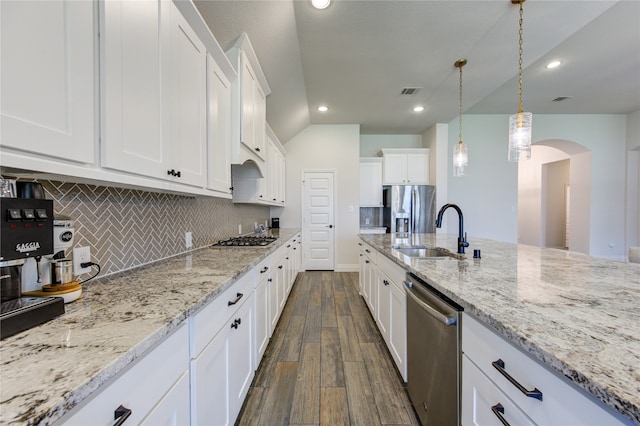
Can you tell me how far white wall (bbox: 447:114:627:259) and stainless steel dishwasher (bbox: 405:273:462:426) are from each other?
4.44m

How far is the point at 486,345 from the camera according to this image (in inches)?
33.0

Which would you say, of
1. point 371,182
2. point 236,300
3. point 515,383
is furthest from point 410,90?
point 515,383

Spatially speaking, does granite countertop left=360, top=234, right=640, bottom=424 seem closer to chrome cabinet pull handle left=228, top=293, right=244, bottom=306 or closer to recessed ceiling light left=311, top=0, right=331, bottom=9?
chrome cabinet pull handle left=228, top=293, right=244, bottom=306

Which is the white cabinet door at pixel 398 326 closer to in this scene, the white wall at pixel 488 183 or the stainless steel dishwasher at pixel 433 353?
the stainless steel dishwasher at pixel 433 353

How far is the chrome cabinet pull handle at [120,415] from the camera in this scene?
0.54 m

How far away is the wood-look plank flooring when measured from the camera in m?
1.50

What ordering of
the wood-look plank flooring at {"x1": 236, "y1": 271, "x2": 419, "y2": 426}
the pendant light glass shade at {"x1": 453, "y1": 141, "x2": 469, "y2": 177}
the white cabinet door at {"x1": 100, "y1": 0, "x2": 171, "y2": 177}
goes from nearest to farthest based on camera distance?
1. the white cabinet door at {"x1": 100, "y1": 0, "x2": 171, "y2": 177}
2. the wood-look plank flooring at {"x1": 236, "y1": 271, "x2": 419, "y2": 426}
3. the pendant light glass shade at {"x1": 453, "y1": 141, "x2": 469, "y2": 177}

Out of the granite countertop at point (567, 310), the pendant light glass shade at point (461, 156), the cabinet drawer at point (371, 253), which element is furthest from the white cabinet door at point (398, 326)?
the pendant light glass shade at point (461, 156)

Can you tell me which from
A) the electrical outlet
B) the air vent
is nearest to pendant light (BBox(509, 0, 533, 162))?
the air vent

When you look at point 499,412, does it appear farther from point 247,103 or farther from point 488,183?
point 488,183

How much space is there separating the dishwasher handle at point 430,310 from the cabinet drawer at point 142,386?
3.25 feet

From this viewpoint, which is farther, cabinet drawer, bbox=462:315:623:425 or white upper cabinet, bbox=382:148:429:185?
white upper cabinet, bbox=382:148:429:185

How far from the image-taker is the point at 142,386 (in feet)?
2.06

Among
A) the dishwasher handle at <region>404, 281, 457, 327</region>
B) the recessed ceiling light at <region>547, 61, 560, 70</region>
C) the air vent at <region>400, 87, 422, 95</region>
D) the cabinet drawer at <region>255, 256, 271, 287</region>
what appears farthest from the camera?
the air vent at <region>400, 87, 422, 95</region>
